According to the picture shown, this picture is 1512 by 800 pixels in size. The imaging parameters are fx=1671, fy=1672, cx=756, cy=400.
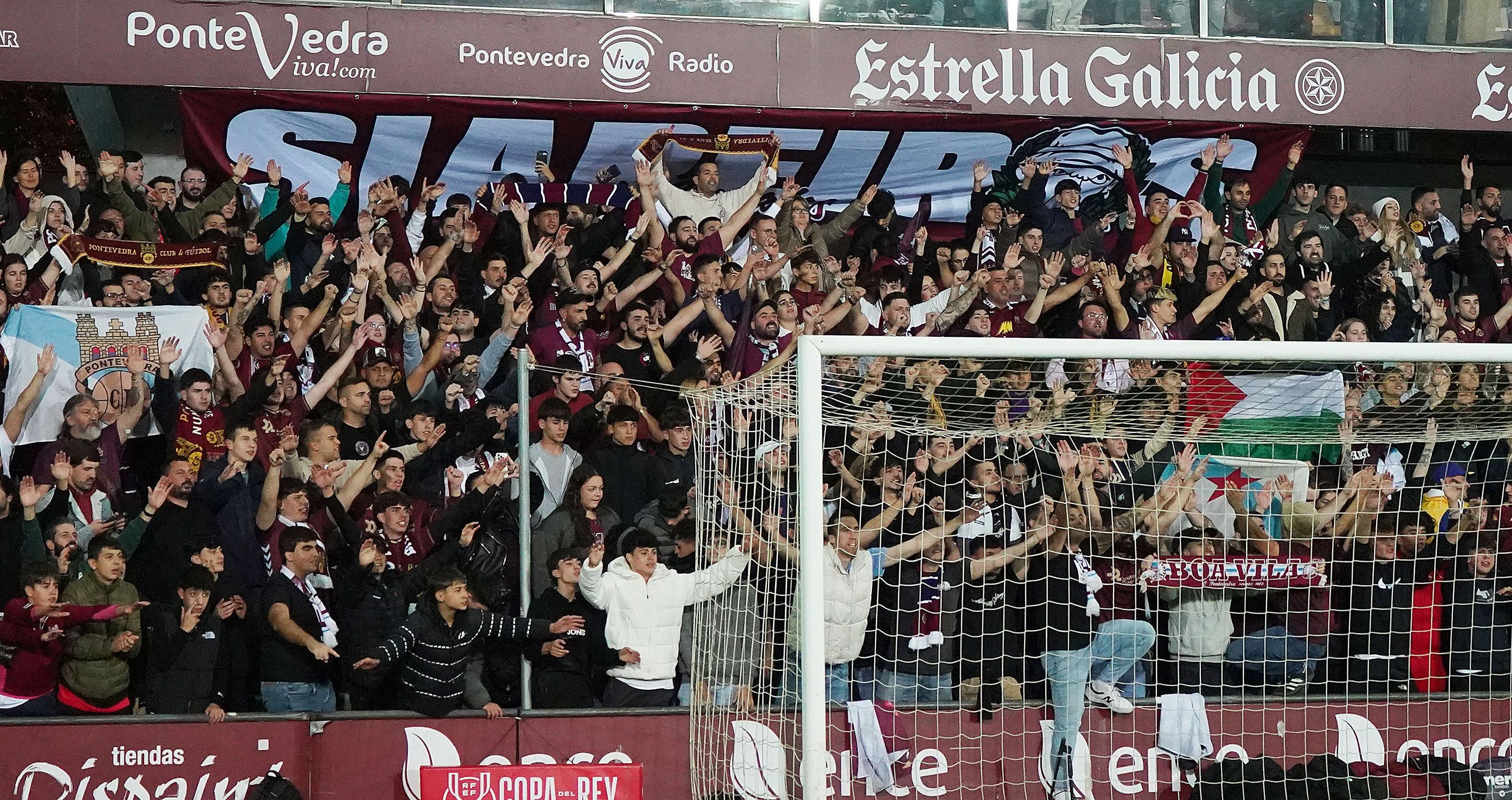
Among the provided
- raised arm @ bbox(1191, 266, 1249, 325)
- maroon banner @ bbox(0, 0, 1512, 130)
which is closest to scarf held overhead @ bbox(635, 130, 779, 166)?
maroon banner @ bbox(0, 0, 1512, 130)

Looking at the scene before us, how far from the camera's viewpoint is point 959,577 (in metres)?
8.42

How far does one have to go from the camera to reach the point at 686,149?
10633mm

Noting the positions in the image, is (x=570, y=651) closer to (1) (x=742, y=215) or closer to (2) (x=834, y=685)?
(2) (x=834, y=685)

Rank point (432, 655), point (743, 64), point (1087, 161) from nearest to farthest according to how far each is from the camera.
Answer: point (432, 655) → point (743, 64) → point (1087, 161)

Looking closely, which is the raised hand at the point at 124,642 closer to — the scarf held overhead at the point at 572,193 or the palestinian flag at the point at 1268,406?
the scarf held overhead at the point at 572,193

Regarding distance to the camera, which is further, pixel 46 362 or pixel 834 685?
Result: pixel 46 362

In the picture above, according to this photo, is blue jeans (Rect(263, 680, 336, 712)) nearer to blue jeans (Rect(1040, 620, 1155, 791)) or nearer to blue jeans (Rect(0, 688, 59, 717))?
blue jeans (Rect(0, 688, 59, 717))

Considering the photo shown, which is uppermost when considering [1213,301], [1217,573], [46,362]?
[1213,301]

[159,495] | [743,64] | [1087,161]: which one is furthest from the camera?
[1087,161]

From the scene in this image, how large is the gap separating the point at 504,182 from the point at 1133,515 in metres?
4.41

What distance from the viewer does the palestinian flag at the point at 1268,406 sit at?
923cm

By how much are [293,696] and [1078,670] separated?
151 inches

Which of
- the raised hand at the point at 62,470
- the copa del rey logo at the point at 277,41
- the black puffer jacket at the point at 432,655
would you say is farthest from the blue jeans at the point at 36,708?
the copa del rey logo at the point at 277,41

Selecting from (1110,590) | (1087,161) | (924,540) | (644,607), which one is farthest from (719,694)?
(1087,161)
